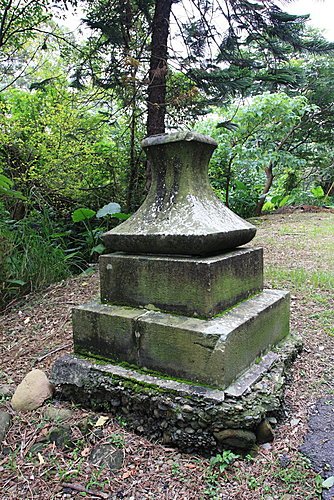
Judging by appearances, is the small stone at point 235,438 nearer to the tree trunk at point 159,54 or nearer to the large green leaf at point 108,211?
the large green leaf at point 108,211

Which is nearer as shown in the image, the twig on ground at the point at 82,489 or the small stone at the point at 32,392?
the twig on ground at the point at 82,489

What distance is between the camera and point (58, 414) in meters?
2.04

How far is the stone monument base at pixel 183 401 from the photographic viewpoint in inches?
66.9

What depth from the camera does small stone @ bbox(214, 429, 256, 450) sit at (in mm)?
1687

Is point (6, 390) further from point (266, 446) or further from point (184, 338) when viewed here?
point (266, 446)

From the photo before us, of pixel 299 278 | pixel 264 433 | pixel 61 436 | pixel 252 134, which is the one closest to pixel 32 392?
pixel 61 436

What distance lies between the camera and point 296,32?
4.47 m

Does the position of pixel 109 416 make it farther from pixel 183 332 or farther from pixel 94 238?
pixel 94 238

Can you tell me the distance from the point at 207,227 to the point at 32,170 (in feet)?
→ 12.8

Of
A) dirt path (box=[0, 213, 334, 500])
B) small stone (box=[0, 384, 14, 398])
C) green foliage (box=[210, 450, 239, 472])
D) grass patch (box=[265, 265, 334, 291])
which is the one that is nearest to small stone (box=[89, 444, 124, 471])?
dirt path (box=[0, 213, 334, 500])

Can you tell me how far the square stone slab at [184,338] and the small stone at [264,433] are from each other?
24 cm

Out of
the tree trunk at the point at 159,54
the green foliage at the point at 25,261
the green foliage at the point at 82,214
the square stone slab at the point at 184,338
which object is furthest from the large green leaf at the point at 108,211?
the square stone slab at the point at 184,338

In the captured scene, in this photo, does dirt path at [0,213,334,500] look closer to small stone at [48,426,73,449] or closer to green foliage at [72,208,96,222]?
small stone at [48,426,73,449]

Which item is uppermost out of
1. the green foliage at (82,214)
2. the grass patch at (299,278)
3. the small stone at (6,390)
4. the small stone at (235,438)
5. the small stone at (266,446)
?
the green foliage at (82,214)
